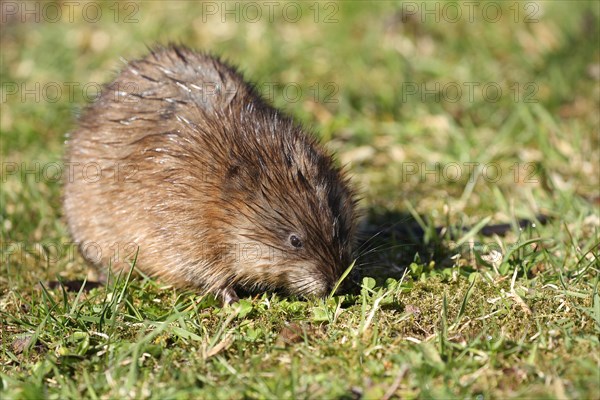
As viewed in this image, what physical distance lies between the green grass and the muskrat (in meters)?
0.23

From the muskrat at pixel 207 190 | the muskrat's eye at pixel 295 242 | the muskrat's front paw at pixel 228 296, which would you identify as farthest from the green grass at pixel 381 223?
the muskrat's eye at pixel 295 242

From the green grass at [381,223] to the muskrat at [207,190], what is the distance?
0.23 metres

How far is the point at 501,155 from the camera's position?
651 centimetres

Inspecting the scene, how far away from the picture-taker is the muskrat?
14.2 feet

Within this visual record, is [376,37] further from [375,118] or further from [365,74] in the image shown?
[375,118]

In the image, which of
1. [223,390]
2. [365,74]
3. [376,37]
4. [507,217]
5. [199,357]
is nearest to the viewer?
[223,390]

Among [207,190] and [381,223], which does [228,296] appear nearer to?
[207,190]

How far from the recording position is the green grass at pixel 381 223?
372 centimetres

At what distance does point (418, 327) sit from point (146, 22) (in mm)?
6108

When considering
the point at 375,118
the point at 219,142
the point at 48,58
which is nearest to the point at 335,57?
the point at 375,118

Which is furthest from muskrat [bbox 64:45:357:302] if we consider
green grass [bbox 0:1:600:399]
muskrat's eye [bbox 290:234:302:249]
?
green grass [bbox 0:1:600:399]

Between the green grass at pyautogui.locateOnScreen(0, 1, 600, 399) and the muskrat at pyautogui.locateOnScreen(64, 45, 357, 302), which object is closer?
the green grass at pyautogui.locateOnScreen(0, 1, 600, 399)

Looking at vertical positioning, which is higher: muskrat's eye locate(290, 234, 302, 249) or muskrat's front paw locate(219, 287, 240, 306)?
muskrat's eye locate(290, 234, 302, 249)

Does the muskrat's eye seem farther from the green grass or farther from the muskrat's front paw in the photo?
the muskrat's front paw
